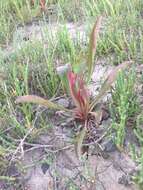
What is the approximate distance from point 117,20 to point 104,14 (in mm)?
212

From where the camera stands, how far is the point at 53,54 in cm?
194

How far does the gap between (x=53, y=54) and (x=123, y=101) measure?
634 millimetres

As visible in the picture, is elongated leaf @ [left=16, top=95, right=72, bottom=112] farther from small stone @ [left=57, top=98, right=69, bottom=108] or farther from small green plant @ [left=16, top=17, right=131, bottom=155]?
small stone @ [left=57, top=98, right=69, bottom=108]

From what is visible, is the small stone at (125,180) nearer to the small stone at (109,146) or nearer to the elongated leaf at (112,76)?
the small stone at (109,146)

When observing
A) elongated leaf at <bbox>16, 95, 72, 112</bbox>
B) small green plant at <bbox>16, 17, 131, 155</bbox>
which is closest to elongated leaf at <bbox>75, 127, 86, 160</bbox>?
small green plant at <bbox>16, 17, 131, 155</bbox>

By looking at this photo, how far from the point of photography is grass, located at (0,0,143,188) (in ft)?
5.17

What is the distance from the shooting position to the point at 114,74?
1.54 meters

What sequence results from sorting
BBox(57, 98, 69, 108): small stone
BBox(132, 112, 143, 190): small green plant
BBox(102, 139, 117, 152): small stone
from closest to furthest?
BBox(132, 112, 143, 190): small green plant < BBox(102, 139, 117, 152): small stone < BBox(57, 98, 69, 108): small stone

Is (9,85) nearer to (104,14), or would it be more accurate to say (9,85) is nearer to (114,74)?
(114,74)

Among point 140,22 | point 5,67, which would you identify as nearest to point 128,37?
point 140,22

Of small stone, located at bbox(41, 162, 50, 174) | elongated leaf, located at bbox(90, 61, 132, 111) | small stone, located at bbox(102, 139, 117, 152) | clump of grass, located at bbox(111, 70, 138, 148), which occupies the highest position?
elongated leaf, located at bbox(90, 61, 132, 111)

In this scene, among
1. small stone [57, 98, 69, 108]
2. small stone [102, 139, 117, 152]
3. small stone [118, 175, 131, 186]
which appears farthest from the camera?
small stone [57, 98, 69, 108]

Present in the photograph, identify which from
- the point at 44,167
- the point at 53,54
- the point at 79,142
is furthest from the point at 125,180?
the point at 53,54

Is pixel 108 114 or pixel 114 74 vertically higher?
pixel 114 74
